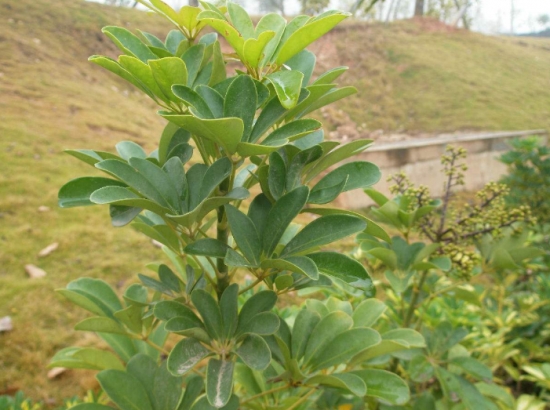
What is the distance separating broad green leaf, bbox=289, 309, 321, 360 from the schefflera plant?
0.09 ft

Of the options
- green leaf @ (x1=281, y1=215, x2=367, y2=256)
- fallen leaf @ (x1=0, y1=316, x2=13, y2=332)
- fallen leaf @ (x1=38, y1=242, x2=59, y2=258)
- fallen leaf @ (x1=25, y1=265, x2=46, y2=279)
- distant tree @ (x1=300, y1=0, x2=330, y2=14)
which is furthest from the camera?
distant tree @ (x1=300, y1=0, x2=330, y2=14)

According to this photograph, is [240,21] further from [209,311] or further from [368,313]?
[368,313]

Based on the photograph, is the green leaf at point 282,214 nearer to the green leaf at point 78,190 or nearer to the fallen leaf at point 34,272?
Answer: the green leaf at point 78,190

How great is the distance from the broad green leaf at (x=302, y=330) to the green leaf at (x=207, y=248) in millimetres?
275

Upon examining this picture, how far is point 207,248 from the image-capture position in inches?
20.2

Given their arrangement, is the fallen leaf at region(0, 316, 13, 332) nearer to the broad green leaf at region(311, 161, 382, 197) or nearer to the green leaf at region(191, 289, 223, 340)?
the green leaf at region(191, 289, 223, 340)

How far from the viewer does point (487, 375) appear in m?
0.93

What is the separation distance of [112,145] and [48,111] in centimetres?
80

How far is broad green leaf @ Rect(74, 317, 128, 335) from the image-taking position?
63 centimetres

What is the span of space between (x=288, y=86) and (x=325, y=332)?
0.43 m

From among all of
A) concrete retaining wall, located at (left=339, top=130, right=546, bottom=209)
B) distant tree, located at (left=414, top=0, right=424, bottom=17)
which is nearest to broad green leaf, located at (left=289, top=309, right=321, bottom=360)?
concrete retaining wall, located at (left=339, top=130, right=546, bottom=209)

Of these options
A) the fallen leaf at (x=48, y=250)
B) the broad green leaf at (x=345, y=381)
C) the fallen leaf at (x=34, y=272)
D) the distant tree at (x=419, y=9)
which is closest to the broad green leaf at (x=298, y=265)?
the broad green leaf at (x=345, y=381)

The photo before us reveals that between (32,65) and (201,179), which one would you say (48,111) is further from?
(201,179)

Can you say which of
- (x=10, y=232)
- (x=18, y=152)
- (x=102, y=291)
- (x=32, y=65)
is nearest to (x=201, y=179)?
(x=102, y=291)
